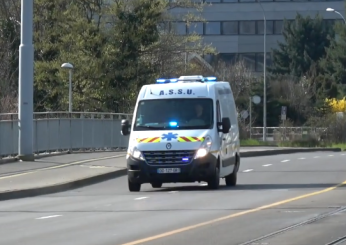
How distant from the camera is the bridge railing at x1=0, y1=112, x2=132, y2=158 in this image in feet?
91.3

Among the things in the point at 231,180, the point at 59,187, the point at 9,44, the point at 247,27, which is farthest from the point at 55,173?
the point at 247,27

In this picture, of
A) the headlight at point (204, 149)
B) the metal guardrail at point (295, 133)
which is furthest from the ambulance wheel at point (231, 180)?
the metal guardrail at point (295, 133)

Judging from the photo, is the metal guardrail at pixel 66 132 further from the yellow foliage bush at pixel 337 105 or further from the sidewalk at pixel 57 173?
the yellow foliage bush at pixel 337 105

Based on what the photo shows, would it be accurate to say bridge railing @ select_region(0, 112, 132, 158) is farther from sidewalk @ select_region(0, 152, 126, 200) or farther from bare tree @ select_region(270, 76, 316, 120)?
bare tree @ select_region(270, 76, 316, 120)

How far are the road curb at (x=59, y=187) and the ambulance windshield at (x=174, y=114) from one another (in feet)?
8.01

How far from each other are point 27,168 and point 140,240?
14167 millimetres

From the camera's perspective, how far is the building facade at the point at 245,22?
86062mm

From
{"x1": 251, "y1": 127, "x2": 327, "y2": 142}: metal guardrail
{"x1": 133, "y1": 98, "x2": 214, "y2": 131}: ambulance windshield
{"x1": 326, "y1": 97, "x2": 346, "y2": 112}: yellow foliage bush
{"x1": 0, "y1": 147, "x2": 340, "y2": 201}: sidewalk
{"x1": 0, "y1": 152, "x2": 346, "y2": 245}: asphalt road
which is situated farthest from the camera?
{"x1": 326, "y1": 97, "x2": 346, "y2": 112}: yellow foliage bush

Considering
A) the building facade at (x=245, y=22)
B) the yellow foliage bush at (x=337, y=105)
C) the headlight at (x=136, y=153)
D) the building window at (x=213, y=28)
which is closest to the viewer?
the headlight at (x=136, y=153)

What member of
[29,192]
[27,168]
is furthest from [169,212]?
[27,168]

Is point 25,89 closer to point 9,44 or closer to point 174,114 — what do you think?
point 174,114

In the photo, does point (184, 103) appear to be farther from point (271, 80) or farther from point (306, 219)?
point (271, 80)

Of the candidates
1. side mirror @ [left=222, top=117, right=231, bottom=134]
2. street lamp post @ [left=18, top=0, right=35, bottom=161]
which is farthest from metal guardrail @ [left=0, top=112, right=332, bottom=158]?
side mirror @ [left=222, top=117, right=231, bottom=134]

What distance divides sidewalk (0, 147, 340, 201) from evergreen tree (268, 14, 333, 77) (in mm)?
56224
